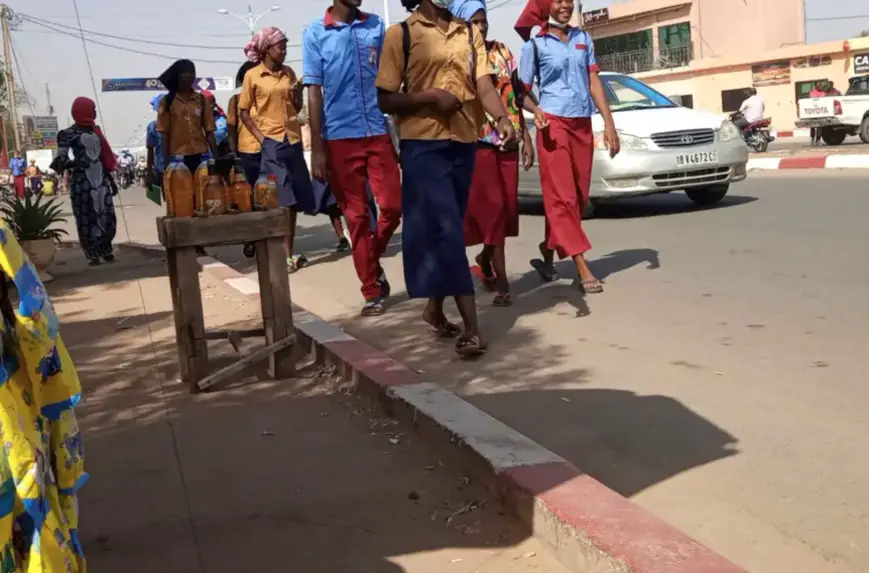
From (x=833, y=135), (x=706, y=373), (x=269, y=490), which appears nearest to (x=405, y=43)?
(x=706, y=373)

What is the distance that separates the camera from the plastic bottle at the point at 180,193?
4816 millimetres

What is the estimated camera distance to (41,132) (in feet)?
263

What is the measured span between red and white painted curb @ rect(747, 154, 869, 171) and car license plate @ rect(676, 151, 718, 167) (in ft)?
18.2

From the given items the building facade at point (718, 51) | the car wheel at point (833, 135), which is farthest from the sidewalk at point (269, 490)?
the building facade at point (718, 51)

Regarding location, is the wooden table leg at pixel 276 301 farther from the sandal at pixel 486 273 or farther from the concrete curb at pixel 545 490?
the sandal at pixel 486 273

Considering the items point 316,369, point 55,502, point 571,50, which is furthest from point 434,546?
point 571,50

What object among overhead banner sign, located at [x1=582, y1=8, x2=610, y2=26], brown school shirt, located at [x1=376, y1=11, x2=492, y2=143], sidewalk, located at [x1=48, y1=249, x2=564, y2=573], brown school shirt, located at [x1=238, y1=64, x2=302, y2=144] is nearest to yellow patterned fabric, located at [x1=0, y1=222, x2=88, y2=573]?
sidewalk, located at [x1=48, y1=249, x2=564, y2=573]

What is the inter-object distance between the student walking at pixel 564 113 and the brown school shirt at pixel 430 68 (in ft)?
4.53

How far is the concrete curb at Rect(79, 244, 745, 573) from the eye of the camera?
2.51 meters

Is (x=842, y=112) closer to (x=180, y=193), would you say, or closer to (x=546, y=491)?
(x=180, y=193)

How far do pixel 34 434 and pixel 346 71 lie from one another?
4.60 meters

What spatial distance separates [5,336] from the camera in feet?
6.57

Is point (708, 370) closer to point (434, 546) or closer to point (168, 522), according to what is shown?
point (434, 546)

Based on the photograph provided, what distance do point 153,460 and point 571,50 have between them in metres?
3.93
